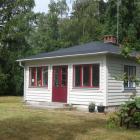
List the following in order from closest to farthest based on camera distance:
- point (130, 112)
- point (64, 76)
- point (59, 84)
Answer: point (130, 112) < point (64, 76) < point (59, 84)

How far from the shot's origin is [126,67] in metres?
20.4

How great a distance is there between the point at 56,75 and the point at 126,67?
393 centimetres

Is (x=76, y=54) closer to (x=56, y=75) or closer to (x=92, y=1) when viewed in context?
(x=56, y=75)

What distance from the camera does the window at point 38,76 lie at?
22359mm

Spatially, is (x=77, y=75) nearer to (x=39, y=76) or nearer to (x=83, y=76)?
(x=83, y=76)

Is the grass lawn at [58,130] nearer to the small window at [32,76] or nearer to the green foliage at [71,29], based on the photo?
the small window at [32,76]

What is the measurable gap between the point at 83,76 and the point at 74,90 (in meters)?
0.96

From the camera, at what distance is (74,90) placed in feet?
66.6

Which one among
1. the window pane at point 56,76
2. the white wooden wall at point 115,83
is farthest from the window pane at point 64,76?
the white wooden wall at point 115,83

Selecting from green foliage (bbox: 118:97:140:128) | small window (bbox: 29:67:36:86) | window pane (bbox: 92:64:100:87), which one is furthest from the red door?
green foliage (bbox: 118:97:140:128)

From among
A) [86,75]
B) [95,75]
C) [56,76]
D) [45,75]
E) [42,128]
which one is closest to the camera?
[42,128]

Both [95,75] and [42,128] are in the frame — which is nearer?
[42,128]

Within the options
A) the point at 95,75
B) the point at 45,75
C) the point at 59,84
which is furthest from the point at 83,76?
the point at 45,75

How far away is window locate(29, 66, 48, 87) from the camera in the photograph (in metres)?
22.4
